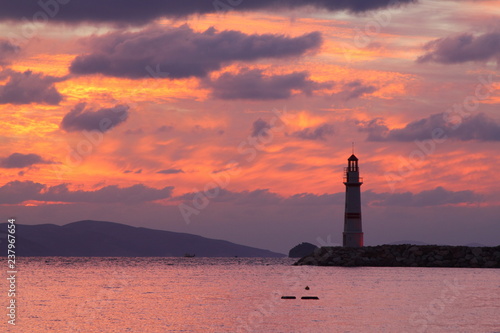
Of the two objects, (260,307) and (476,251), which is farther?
(476,251)

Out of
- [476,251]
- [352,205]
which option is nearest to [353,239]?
[352,205]

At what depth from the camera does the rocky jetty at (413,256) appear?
112 meters

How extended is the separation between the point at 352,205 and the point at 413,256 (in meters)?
20.8

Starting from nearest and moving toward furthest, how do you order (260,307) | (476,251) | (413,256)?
(260,307)
(476,251)
(413,256)

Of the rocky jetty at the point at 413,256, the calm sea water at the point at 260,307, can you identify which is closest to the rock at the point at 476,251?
the rocky jetty at the point at 413,256

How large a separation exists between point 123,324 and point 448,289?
39529 millimetres

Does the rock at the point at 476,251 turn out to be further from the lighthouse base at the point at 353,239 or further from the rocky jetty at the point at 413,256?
the lighthouse base at the point at 353,239

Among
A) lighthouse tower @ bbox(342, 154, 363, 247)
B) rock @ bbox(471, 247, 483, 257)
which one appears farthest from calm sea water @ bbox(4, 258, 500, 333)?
rock @ bbox(471, 247, 483, 257)

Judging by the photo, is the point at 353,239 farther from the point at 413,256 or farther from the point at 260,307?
the point at 260,307

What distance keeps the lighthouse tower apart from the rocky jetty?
5.43 meters

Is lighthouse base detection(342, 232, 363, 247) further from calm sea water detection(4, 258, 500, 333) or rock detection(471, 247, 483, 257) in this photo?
rock detection(471, 247, 483, 257)

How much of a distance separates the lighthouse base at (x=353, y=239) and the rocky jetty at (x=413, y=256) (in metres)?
3.61

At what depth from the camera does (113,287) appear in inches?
3189

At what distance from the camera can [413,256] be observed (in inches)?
4567
